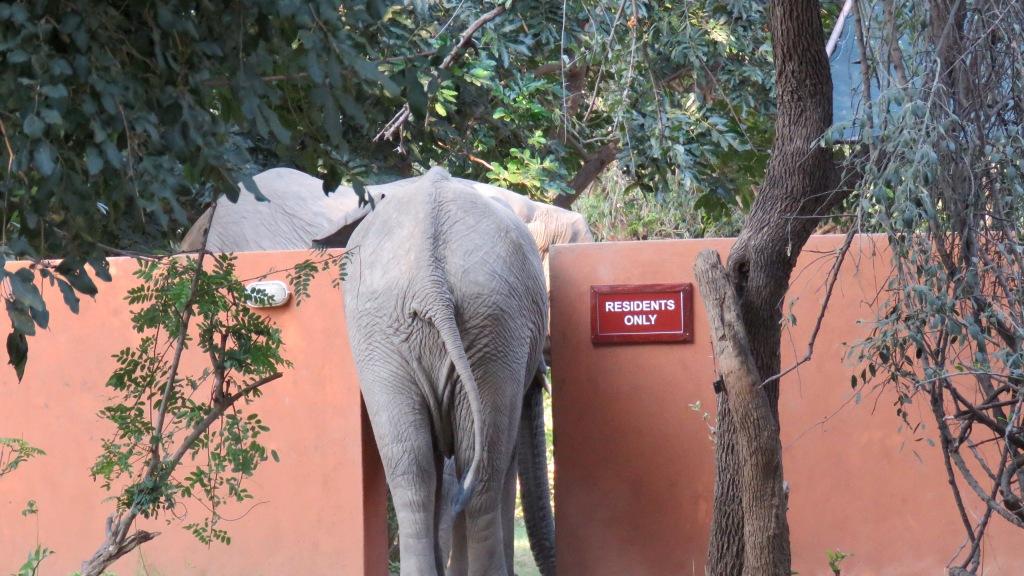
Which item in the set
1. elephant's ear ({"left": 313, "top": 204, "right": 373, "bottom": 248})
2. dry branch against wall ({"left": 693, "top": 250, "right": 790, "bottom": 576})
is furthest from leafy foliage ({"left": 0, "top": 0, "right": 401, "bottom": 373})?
elephant's ear ({"left": 313, "top": 204, "right": 373, "bottom": 248})

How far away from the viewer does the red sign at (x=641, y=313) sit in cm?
682

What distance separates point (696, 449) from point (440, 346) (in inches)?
78.3

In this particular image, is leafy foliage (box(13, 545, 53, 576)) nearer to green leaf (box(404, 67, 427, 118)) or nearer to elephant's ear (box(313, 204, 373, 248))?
elephant's ear (box(313, 204, 373, 248))

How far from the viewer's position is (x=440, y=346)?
5.46 meters

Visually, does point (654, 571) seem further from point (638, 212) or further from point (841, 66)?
point (638, 212)

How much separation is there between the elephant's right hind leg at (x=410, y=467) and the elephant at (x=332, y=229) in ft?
4.21

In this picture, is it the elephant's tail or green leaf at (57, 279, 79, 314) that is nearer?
green leaf at (57, 279, 79, 314)

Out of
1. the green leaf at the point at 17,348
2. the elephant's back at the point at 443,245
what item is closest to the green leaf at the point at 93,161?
the green leaf at the point at 17,348

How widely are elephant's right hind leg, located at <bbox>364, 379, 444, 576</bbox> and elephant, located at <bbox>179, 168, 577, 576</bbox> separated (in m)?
1.28

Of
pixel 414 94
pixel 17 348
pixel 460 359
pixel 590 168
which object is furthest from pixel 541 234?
pixel 17 348

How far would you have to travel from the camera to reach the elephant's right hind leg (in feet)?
18.3

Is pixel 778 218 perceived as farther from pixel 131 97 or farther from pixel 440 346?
pixel 131 97

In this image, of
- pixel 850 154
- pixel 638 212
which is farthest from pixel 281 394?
pixel 638 212

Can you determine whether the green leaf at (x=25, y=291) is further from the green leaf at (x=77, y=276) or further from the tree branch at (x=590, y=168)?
the tree branch at (x=590, y=168)
